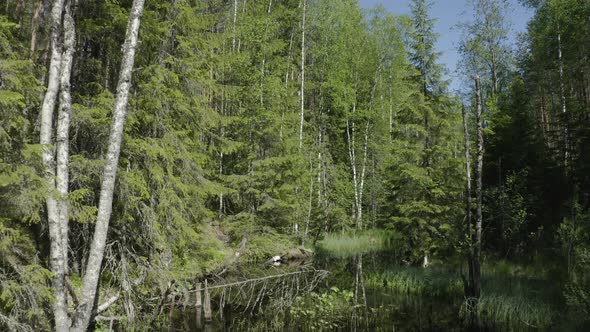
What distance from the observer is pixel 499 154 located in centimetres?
1811

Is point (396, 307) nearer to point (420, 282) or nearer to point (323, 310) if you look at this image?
point (420, 282)

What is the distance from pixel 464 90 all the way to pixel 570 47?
785cm

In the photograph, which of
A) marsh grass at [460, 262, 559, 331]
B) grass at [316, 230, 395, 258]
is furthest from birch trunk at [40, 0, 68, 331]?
grass at [316, 230, 395, 258]

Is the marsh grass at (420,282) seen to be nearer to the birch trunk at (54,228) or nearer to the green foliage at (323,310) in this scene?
the green foliage at (323,310)

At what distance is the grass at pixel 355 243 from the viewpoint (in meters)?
20.6

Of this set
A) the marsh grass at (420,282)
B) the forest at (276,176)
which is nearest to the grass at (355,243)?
the forest at (276,176)

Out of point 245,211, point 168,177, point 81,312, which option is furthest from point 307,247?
point 81,312

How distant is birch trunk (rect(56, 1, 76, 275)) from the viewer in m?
6.96

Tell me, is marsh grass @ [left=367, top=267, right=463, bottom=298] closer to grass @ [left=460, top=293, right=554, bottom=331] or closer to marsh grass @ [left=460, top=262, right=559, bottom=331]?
marsh grass @ [left=460, top=262, right=559, bottom=331]

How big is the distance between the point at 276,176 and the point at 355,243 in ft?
20.5

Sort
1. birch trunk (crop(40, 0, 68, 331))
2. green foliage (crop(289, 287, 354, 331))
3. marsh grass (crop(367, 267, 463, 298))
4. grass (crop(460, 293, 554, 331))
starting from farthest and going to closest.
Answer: marsh grass (crop(367, 267, 463, 298)) < green foliage (crop(289, 287, 354, 331)) < grass (crop(460, 293, 554, 331)) < birch trunk (crop(40, 0, 68, 331))

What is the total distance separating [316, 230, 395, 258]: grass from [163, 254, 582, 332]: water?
22.0ft

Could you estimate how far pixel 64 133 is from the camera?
7203 mm

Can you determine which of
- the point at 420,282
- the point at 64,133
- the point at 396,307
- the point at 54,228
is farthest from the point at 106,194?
the point at 420,282
